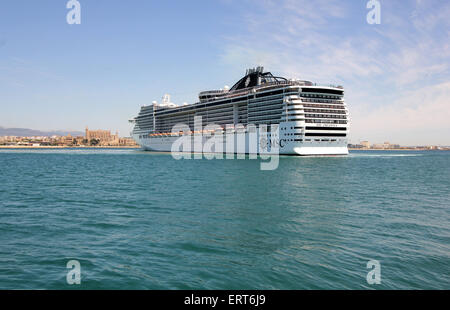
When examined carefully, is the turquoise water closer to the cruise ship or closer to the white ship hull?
the white ship hull

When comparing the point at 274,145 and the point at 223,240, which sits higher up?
the point at 274,145

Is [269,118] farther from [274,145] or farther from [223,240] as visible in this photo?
[223,240]

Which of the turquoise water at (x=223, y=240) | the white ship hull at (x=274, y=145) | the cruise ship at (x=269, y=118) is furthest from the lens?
the cruise ship at (x=269, y=118)

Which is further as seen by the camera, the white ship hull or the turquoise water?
the white ship hull

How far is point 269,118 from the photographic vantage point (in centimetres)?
8056

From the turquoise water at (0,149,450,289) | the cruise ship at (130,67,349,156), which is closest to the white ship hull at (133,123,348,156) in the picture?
the cruise ship at (130,67,349,156)

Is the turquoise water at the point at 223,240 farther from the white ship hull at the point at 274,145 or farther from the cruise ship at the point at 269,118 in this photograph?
the cruise ship at the point at 269,118

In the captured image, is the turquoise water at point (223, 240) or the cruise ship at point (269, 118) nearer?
the turquoise water at point (223, 240)

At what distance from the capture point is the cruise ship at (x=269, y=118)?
71.9 meters

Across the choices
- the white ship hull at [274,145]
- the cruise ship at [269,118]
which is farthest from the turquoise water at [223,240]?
the cruise ship at [269,118]

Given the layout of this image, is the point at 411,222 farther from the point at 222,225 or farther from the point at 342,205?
the point at 222,225

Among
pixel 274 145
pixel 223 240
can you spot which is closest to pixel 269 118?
pixel 274 145

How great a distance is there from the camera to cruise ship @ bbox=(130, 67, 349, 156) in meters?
71.9

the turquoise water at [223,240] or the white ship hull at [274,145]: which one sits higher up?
the white ship hull at [274,145]
